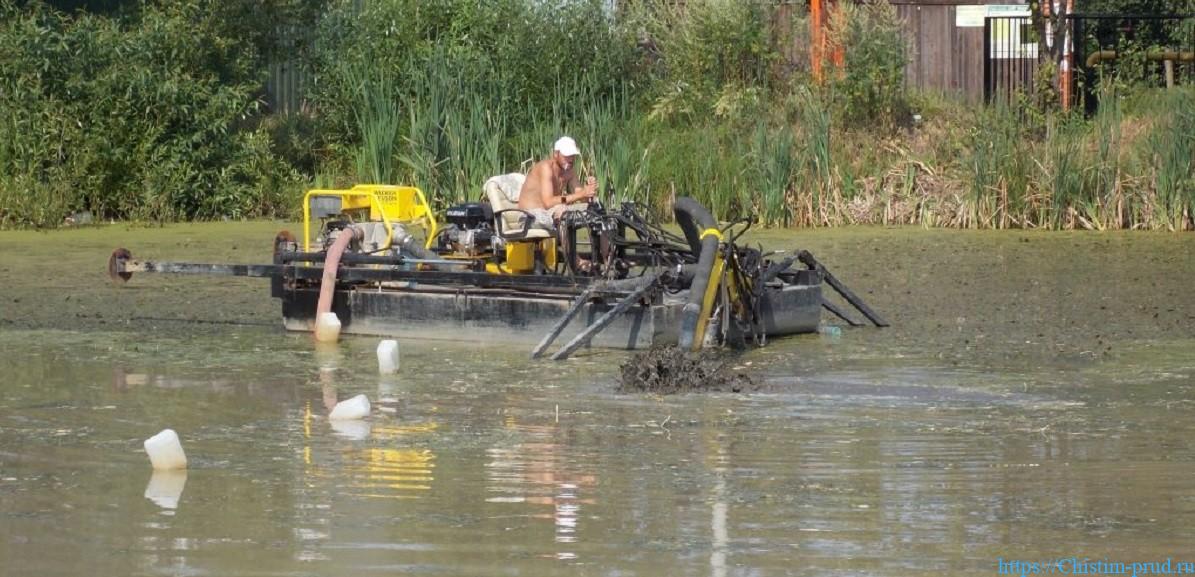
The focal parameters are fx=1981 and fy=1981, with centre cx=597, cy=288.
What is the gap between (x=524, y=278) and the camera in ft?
41.5

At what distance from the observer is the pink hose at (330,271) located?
42.7 ft

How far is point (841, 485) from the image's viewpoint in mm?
7727

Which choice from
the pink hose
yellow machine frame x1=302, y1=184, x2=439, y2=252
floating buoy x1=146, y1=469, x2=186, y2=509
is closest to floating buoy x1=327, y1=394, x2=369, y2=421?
floating buoy x1=146, y1=469, x2=186, y2=509

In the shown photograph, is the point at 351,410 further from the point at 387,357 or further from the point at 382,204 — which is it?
the point at 382,204

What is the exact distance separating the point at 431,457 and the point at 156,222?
1388 cm

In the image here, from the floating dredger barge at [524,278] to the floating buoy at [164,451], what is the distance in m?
3.85

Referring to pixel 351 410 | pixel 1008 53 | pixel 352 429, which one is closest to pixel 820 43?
pixel 1008 53

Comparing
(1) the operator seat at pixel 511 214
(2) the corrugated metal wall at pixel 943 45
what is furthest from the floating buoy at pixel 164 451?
(2) the corrugated metal wall at pixel 943 45

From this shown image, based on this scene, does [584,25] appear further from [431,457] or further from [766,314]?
[431,457]

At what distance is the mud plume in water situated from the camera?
10258 millimetres

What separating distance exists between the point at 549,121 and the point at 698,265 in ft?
37.7

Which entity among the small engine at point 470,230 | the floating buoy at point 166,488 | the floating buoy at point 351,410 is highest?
the small engine at point 470,230

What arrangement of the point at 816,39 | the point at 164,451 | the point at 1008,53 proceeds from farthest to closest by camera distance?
the point at 1008,53, the point at 816,39, the point at 164,451

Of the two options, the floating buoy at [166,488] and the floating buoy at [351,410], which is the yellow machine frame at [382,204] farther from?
the floating buoy at [166,488]
